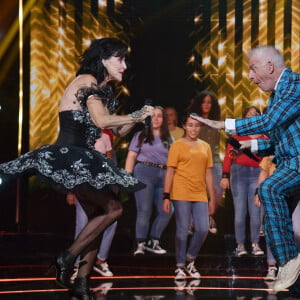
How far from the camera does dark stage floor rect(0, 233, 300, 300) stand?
517 cm

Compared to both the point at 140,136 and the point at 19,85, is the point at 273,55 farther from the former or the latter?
the point at 19,85

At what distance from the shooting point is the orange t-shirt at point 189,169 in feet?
20.5

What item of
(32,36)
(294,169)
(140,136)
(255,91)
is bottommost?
(294,169)

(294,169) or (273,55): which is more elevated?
(273,55)

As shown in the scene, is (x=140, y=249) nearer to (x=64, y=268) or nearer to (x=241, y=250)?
(x=241, y=250)

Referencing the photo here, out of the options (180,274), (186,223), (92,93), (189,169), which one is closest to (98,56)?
(92,93)

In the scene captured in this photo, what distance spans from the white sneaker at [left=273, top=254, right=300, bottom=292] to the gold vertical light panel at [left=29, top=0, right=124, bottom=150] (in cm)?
401

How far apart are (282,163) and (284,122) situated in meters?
0.26

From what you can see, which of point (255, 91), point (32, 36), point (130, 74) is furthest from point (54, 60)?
point (255, 91)

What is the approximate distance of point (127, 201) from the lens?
7777 millimetres

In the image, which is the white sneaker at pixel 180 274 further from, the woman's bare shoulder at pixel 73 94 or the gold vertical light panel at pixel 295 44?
the gold vertical light panel at pixel 295 44

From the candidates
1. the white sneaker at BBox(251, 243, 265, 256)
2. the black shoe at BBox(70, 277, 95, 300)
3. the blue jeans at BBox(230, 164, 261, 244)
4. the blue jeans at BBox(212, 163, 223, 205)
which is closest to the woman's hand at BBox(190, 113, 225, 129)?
the black shoe at BBox(70, 277, 95, 300)

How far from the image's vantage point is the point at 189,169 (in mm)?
6383

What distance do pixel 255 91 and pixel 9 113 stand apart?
2560 millimetres
